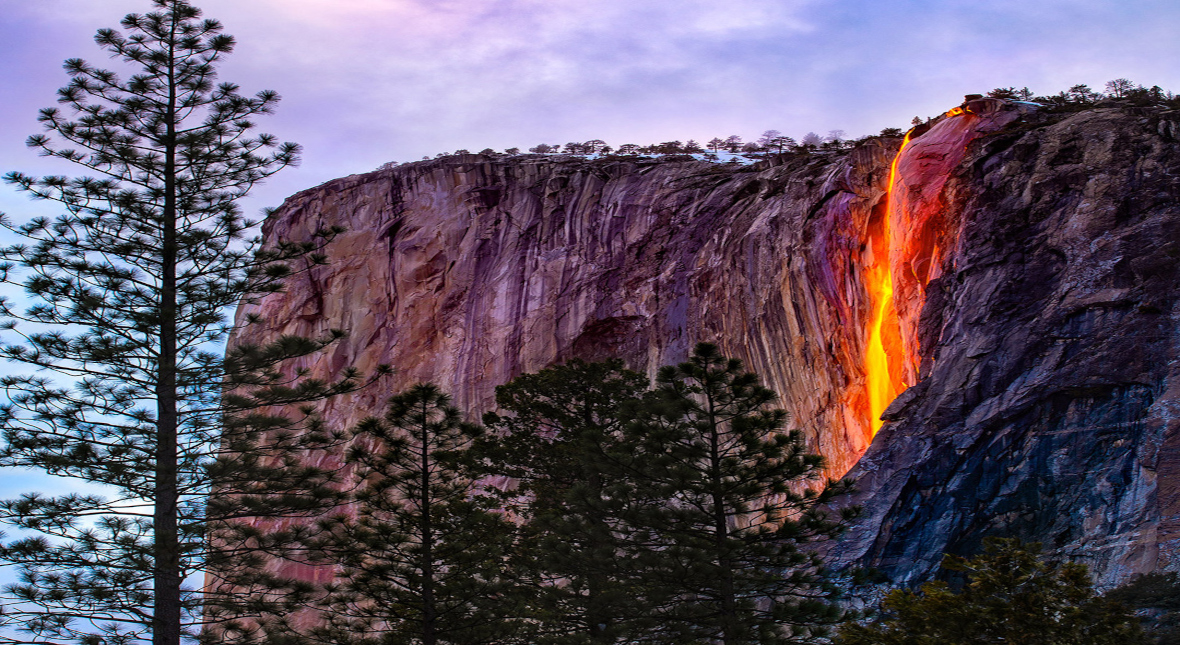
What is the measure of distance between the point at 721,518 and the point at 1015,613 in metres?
5.01

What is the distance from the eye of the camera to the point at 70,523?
516 inches

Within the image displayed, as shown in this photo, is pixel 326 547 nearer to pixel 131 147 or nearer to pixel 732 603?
pixel 732 603

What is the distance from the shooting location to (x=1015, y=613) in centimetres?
1141

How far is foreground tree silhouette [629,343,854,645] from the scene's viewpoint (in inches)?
588

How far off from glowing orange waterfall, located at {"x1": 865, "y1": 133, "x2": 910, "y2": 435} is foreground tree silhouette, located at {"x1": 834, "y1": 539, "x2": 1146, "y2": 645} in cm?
1451

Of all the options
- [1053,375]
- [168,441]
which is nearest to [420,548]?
[168,441]

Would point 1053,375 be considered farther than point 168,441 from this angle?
Yes

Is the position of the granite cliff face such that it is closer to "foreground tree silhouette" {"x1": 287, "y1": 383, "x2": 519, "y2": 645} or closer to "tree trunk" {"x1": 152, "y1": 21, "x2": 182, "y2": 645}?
"foreground tree silhouette" {"x1": 287, "y1": 383, "x2": 519, "y2": 645}

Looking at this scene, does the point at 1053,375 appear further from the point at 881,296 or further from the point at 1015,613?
the point at 1015,613

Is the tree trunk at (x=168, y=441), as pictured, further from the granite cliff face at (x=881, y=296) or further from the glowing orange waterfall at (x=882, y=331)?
the glowing orange waterfall at (x=882, y=331)

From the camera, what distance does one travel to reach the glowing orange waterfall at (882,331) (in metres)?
27.1

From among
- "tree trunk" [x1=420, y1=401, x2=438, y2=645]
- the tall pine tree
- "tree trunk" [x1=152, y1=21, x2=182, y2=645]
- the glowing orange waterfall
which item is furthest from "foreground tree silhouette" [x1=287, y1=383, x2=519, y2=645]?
the glowing orange waterfall

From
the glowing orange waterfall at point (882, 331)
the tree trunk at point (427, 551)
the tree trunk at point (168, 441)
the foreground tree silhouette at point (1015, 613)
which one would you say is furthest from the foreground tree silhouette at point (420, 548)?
the glowing orange waterfall at point (882, 331)

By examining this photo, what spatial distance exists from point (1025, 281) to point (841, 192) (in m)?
9.36
